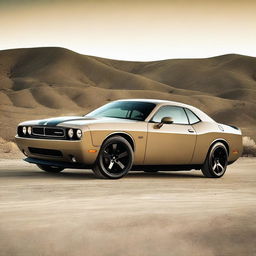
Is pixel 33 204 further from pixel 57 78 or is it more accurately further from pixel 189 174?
pixel 57 78

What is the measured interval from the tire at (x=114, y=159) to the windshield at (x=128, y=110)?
862 mm

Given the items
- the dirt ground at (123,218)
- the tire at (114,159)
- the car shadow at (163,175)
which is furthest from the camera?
the car shadow at (163,175)

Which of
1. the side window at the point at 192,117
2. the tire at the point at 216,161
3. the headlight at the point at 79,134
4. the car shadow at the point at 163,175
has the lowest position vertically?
the car shadow at the point at 163,175

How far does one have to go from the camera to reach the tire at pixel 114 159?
11.7 metres

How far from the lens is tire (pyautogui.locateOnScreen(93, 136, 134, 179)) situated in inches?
462

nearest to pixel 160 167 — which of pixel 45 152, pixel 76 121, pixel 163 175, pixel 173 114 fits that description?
pixel 173 114

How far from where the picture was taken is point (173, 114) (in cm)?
1312

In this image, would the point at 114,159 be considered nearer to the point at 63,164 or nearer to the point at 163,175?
the point at 63,164

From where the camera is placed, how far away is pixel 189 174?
48.9ft

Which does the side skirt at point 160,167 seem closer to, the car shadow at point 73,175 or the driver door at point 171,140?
the driver door at point 171,140

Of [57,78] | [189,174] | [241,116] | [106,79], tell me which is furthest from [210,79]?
[189,174]

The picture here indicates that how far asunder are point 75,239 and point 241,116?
64663 millimetres

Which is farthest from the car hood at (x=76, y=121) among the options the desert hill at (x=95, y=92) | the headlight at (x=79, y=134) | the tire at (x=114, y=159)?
the desert hill at (x=95, y=92)

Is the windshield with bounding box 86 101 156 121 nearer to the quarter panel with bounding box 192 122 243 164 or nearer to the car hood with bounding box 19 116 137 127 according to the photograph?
the car hood with bounding box 19 116 137 127
